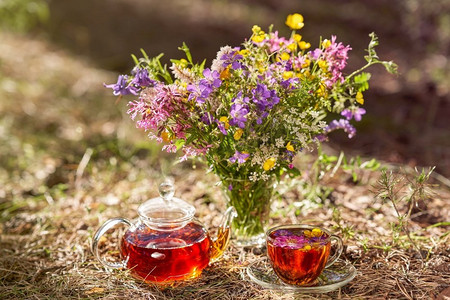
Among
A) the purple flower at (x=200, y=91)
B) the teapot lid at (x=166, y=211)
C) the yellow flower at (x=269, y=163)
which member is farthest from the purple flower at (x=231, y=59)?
the teapot lid at (x=166, y=211)

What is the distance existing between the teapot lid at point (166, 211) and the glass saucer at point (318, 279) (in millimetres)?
328

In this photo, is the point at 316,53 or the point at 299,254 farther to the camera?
the point at 316,53

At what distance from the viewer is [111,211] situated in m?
3.12

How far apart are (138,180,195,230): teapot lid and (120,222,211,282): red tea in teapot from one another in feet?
0.11

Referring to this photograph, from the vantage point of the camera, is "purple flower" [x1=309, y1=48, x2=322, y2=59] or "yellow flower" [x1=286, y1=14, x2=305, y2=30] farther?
"purple flower" [x1=309, y1=48, x2=322, y2=59]

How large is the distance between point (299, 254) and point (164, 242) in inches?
19.6

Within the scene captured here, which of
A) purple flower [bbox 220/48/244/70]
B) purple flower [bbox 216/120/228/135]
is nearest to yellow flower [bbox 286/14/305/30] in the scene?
purple flower [bbox 220/48/244/70]

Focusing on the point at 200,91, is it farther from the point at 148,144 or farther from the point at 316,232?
the point at 148,144

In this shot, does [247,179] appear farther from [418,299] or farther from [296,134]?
[418,299]

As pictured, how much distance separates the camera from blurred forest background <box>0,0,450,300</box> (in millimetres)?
2359

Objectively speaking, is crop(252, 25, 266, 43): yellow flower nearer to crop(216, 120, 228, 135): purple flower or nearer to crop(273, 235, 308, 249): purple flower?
crop(216, 120, 228, 135): purple flower

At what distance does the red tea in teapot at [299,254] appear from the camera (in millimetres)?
2012

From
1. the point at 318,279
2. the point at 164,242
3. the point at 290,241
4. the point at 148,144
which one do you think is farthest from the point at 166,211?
the point at 148,144

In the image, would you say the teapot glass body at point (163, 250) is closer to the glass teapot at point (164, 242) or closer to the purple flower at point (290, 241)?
the glass teapot at point (164, 242)
